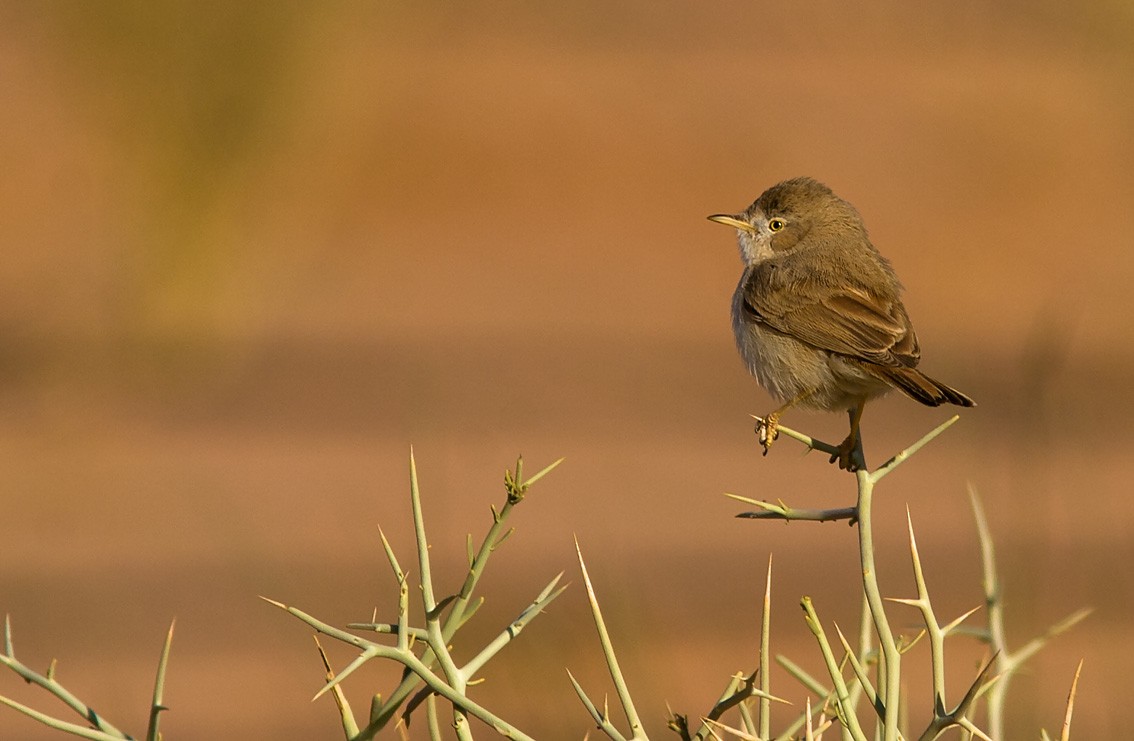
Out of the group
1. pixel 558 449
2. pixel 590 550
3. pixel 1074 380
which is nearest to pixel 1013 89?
pixel 1074 380

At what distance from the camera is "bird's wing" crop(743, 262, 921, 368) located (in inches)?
119

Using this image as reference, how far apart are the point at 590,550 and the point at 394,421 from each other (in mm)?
1391

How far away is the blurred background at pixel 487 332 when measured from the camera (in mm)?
5363

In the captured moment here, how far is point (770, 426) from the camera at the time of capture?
8.31 ft

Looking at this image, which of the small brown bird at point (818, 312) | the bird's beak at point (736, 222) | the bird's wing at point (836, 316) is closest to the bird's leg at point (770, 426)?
the small brown bird at point (818, 312)

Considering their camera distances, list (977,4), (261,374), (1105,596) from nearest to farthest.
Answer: (1105,596), (261,374), (977,4)

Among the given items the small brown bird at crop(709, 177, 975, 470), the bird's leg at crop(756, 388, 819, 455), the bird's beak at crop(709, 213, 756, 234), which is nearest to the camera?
the bird's leg at crop(756, 388, 819, 455)

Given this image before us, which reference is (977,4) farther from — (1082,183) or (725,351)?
(725,351)

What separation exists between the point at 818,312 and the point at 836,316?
70 mm

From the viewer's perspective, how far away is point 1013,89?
8742 mm

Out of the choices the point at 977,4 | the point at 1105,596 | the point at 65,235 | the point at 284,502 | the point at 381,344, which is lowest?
the point at 1105,596

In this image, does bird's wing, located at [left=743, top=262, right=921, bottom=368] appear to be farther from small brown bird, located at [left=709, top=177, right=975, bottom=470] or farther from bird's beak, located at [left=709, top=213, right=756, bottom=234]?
bird's beak, located at [left=709, top=213, right=756, bottom=234]

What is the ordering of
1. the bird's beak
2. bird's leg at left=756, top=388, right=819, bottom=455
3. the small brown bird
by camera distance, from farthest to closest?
1. the bird's beak
2. the small brown bird
3. bird's leg at left=756, top=388, right=819, bottom=455

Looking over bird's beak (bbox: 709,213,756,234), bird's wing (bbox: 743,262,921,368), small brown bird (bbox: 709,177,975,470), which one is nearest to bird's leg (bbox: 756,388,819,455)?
small brown bird (bbox: 709,177,975,470)
